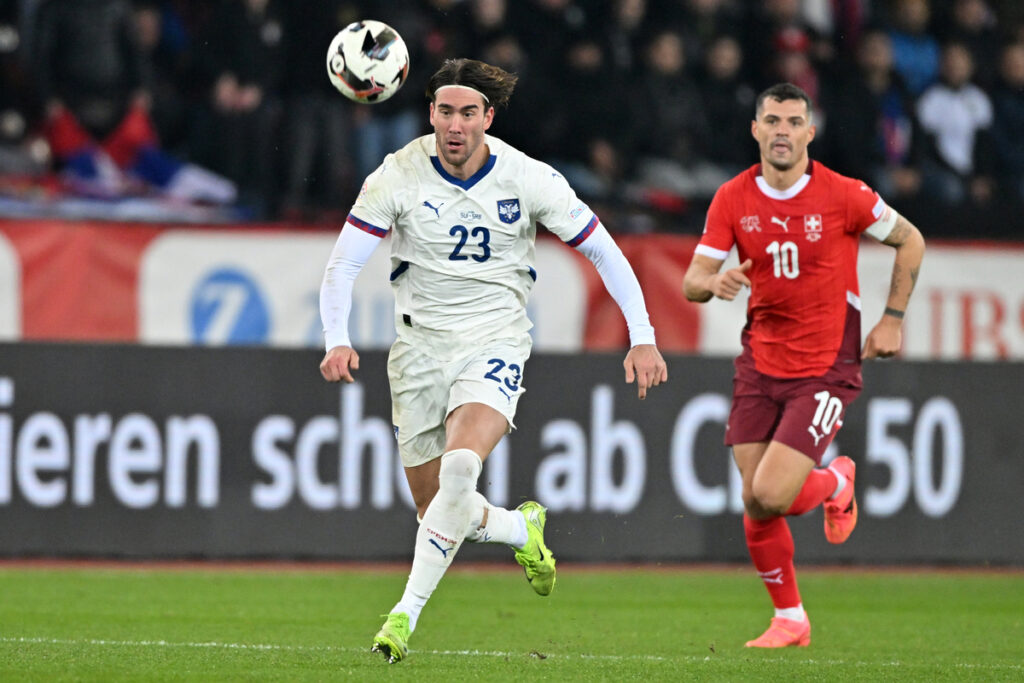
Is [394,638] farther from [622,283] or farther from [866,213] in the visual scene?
[866,213]

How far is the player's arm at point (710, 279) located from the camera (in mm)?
6833

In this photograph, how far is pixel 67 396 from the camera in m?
10.8

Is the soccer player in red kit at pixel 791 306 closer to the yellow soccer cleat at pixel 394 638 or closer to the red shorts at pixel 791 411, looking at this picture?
the red shorts at pixel 791 411

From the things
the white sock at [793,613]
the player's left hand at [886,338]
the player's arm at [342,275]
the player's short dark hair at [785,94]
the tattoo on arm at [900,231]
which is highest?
the player's short dark hair at [785,94]

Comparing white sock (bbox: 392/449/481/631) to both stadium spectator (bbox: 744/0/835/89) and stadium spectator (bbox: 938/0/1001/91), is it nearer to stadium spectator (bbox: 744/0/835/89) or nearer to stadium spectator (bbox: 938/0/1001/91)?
stadium spectator (bbox: 744/0/835/89)

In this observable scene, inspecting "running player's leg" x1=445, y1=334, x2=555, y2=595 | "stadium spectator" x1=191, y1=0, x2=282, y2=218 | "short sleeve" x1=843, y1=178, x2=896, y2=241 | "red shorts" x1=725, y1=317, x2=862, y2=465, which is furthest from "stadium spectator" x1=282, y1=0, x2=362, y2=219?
"running player's leg" x1=445, y1=334, x2=555, y2=595

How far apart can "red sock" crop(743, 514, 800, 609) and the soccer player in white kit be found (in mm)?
1378

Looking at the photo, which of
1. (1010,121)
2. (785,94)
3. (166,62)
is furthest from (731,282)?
(1010,121)

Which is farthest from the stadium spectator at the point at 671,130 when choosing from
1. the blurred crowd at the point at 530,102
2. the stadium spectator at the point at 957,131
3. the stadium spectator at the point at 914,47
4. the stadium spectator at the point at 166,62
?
the stadium spectator at the point at 166,62

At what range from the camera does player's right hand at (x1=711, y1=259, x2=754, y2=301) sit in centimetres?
679

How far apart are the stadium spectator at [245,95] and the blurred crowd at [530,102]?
0.02 meters

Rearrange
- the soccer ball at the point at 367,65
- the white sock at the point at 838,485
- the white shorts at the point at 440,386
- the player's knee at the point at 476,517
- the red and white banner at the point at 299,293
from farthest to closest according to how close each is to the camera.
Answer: the red and white banner at the point at 299,293 < the white sock at the point at 838,485 < the soccer ball at the point at 367,65 < the white shorts at the point at 440,386 < the player's knee at the point at 476,517

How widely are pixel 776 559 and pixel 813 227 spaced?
158cm

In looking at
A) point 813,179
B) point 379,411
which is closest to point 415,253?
point 813,179
